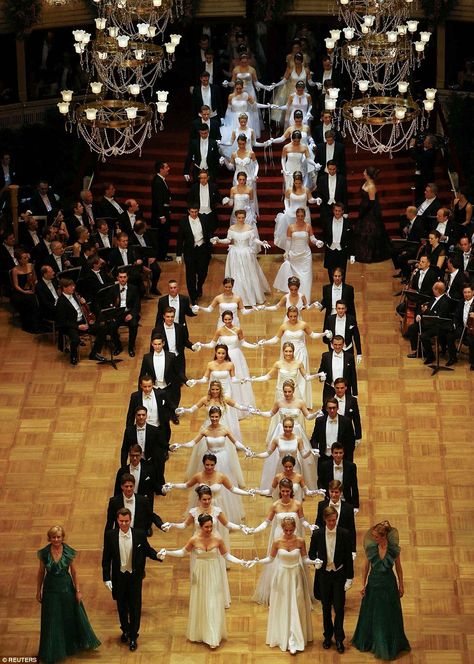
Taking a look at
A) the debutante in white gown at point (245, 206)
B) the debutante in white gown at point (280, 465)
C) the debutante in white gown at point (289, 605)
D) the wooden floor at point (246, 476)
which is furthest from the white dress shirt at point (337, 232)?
the debutante in white gown at point (289, 605)

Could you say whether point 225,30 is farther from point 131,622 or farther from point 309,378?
point 131,622

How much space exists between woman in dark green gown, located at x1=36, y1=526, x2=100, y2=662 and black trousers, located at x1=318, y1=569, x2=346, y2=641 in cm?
185

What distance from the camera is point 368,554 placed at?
12875 millimetres

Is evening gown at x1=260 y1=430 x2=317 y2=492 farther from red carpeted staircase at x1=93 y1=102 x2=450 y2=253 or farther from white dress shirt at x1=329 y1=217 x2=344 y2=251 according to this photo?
red carpeted staircase at x1=93 y1=102 x2=450 y2=253

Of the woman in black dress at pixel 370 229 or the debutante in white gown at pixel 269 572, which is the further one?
the woman in black dress at pixel 370 229

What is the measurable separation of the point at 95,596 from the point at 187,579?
2.70 feet

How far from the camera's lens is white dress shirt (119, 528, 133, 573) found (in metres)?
13.2

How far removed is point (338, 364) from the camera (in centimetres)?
1623

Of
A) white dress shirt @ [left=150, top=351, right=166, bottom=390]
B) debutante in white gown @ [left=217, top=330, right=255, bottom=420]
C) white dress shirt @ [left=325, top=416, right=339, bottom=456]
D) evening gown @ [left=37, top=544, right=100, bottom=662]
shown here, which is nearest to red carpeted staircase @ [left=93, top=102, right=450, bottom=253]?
debutante in white gown @ [left=217, top=330, right=255, bottom=420]

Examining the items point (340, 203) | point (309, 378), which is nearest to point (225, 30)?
point (340, 203)

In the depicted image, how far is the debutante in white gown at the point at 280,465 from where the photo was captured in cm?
1490

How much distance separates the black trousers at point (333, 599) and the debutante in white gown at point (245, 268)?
649 cm

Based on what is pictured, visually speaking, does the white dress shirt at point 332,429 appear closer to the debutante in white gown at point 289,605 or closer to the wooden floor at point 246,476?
the wooden floor at point 246,476

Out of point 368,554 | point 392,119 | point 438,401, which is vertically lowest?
point 438,401
